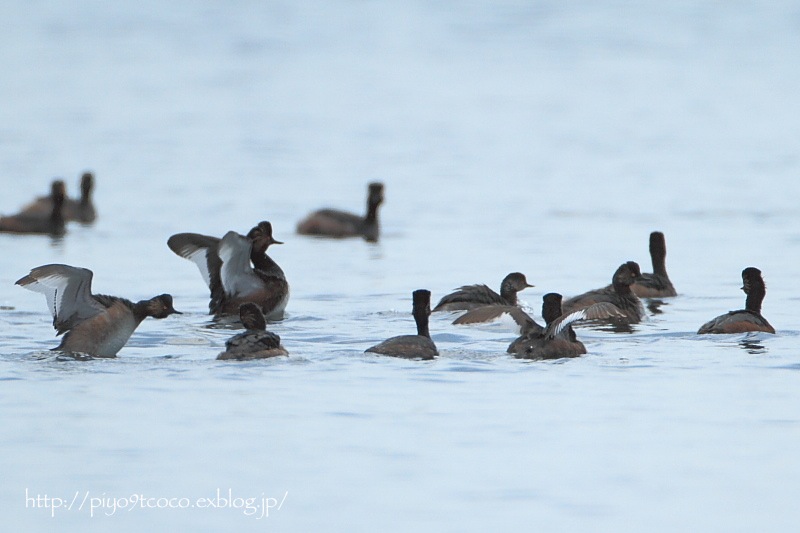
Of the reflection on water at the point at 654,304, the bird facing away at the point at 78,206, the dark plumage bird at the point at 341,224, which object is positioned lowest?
the reflection on water at the point at 654,304

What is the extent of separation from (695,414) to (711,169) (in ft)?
73.3

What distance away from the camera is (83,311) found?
13.2 metres

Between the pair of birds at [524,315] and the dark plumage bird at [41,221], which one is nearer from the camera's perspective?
the pair of birds at [524,315]

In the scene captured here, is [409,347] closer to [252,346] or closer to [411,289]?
[252,346]

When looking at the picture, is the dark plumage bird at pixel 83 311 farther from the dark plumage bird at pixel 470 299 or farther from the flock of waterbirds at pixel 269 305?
the dark plumage bird at pixel 470 299

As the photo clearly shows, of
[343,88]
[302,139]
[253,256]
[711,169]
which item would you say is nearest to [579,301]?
[253,256]

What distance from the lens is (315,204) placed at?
28.1 meters

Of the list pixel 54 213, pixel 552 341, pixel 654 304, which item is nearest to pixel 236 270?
pixel 654 304

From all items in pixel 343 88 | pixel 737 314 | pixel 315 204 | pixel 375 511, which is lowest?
pixel 375 511

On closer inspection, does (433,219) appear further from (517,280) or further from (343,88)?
(343,88)

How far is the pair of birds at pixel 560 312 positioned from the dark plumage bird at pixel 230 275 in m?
1.71

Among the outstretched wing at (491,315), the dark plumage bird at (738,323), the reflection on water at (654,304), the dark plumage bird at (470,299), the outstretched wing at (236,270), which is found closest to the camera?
the dark plumage bird at (738,323)

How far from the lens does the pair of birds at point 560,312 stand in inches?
511

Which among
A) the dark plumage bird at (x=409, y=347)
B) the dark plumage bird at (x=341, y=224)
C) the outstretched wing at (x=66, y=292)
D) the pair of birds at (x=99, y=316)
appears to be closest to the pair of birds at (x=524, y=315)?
the dark plumage bird at (x=409, y=347)
